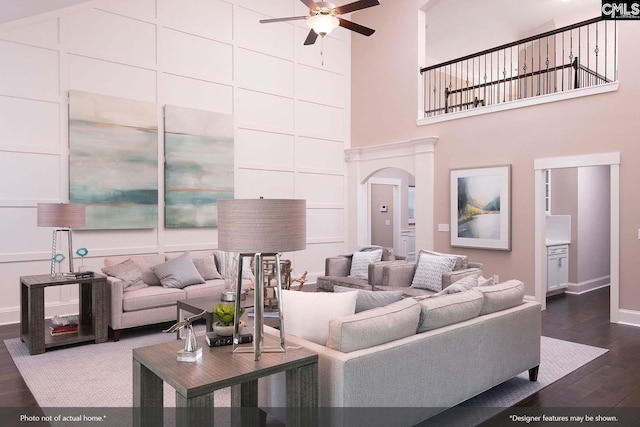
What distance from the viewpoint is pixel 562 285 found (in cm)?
711

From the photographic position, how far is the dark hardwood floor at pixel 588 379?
3.05 m

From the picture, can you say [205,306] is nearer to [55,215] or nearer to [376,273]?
[55,215]

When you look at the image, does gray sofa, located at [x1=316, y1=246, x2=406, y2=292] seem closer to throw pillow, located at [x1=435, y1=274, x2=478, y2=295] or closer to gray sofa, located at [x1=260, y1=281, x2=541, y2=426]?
throw pillow, located at [x1=435, y1=274, x2=478, y2=295]

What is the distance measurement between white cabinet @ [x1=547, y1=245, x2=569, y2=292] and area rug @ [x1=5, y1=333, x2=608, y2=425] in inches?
97.6

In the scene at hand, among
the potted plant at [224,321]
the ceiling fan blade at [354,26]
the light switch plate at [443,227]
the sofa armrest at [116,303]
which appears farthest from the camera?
the light switch plate at [443,227]

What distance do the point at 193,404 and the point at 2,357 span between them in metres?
3.29

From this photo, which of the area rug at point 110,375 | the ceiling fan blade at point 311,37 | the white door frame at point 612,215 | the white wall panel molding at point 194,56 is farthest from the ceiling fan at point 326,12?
the area rug at point 110,375

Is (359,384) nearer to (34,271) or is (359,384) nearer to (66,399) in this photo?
(66,399)

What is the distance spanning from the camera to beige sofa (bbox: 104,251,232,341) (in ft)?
14.9

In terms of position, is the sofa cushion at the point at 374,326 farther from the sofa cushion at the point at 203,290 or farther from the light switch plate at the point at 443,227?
the light switch plate at the point at 443,227

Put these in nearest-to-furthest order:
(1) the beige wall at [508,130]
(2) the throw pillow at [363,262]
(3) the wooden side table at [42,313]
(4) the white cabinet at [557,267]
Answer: (3) the wooden side table at [42,313]
(1) the beige wall at [508,130]
(2) the throw pillow at [363,262]
(4) the white cabinet at [557,267]

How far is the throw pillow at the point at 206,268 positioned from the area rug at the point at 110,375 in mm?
1086

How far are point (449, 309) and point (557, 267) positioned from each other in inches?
199

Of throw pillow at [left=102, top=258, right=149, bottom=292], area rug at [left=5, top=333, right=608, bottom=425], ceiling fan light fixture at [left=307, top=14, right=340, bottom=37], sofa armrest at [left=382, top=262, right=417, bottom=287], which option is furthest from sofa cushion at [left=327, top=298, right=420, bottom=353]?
throw pillow at [left=102, top=258, right=149, bottom=292]
